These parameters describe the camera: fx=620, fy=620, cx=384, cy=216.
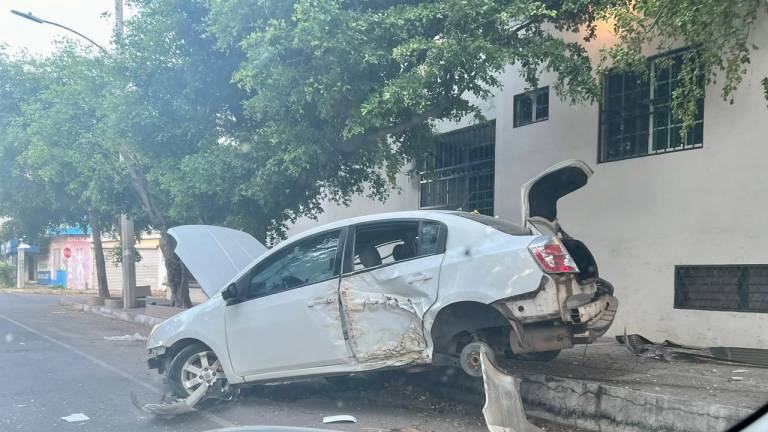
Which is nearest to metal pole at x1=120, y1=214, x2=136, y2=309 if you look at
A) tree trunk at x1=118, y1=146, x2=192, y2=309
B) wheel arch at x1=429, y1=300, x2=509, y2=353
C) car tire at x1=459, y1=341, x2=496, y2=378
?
tree trunk at x1=118, y1=146, x2=192, y2=309

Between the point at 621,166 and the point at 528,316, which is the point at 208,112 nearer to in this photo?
the point at 621,166

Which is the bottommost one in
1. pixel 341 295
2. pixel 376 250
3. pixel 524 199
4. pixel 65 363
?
pixel 65 363

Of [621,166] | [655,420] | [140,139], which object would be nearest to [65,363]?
[140,139]

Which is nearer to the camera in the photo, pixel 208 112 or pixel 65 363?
pixel 65 363

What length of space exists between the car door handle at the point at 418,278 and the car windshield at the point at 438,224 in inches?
0.8

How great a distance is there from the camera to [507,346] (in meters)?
5.33

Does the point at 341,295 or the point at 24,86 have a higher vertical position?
the point at 24,86

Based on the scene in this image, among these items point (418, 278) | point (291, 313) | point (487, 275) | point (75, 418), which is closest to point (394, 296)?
point (418, 278)

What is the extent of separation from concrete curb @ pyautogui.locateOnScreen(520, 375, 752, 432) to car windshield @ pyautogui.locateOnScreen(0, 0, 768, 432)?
17 mm

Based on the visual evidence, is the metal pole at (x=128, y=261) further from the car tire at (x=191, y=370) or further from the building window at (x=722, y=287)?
the building window at (x=722, y=287)

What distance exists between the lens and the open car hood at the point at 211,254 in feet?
21.4

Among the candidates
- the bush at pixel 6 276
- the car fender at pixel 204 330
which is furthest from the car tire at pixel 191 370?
the bush at pixel 6 276

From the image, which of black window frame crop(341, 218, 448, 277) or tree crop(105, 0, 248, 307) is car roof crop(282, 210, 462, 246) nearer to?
black window frame crop(341, 218, 448, 277)

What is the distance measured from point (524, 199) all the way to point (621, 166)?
4046 millimetres
